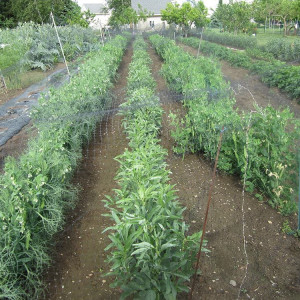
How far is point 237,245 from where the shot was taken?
9.80 feet

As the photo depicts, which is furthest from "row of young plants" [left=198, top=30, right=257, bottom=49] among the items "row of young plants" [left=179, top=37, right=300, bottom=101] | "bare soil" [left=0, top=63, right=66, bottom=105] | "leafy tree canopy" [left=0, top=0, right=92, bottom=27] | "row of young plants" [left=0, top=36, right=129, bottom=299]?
"row of young plants" [left=0, top=36, right=129, bottom=299]

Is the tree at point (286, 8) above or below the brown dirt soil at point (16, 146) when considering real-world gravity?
above

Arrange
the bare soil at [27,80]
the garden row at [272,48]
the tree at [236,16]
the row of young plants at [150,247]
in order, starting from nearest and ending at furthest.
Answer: the row of young plants at [150,247] < the bare soil at [27,80] < the garden row at [272,48] < the tree at [236,16]

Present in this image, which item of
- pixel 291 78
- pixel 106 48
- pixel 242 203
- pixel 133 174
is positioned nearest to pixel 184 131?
pixel 242 203

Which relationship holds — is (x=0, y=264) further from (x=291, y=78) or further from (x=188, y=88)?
(x=291, y=78)

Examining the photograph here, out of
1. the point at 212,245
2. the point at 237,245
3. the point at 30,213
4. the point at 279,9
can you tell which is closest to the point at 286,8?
the point at 279,9

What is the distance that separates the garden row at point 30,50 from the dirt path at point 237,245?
8.29 metres

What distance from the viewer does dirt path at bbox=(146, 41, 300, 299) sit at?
253cm

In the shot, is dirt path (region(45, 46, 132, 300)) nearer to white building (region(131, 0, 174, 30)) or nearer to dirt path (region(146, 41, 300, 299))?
dirt path (region(146, 41, 300, 299))

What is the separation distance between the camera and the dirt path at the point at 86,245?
2.59 meters

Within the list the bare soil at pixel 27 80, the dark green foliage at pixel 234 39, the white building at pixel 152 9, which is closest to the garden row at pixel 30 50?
the bare soil at pixel 27 80

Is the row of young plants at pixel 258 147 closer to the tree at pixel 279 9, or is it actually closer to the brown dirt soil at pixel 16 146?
the brown dirt soil at pixel 16 146

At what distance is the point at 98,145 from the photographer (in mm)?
5371

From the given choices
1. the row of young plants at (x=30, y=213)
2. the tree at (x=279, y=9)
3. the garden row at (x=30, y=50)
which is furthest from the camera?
the tree at (x=279, y=9)
